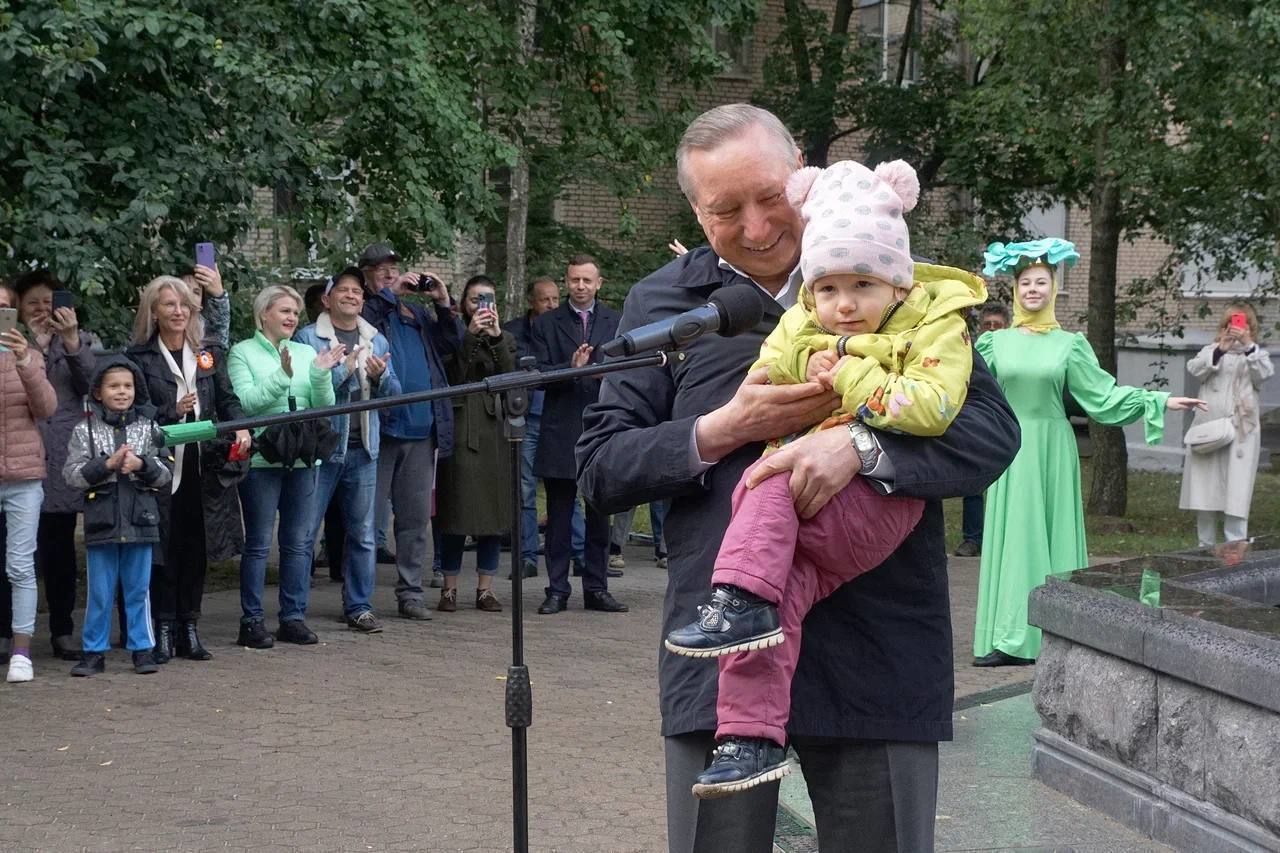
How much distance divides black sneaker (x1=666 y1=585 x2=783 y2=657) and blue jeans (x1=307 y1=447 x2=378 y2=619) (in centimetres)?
759

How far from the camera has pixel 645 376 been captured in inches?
136

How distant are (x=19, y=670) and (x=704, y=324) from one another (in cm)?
673

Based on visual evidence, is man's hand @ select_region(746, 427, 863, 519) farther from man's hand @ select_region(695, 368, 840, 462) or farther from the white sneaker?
the white sneaker

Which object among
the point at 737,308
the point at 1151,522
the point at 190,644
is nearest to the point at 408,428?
the point at 190,644

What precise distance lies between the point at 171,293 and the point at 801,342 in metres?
6.98

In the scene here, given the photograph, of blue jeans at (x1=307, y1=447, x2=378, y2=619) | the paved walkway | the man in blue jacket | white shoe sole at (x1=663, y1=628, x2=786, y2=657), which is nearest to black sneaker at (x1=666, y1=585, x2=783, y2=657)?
white shoe sole at (x1=663, y1=628, x2=786, y2=657)

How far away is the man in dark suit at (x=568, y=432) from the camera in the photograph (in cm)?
1140

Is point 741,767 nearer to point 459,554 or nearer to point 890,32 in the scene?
point 459,554

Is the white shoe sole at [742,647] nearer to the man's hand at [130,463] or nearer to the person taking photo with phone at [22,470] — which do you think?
the man's hand at [130,463]

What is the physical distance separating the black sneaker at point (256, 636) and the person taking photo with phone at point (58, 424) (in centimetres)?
92

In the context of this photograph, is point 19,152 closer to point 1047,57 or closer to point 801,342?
point 801,342

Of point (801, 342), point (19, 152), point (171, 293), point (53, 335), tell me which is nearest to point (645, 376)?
point (801, 342)

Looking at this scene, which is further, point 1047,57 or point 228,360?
point 1047,57

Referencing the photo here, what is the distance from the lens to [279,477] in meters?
10.1
